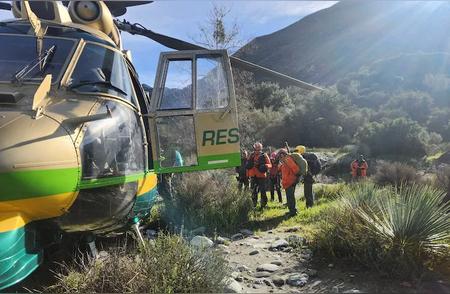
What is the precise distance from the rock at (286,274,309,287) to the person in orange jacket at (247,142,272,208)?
20.5 ft

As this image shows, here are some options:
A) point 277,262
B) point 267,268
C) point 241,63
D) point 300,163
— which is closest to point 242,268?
point 267,268

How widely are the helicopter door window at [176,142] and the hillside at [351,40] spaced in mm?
65441

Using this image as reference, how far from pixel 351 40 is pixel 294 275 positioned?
302ft

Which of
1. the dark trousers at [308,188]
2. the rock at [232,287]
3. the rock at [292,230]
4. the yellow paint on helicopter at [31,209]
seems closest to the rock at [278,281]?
the rock at [232,287]

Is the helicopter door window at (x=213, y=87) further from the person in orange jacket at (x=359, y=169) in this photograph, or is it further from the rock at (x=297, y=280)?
the person in orange jacket at (x=359, y=169)

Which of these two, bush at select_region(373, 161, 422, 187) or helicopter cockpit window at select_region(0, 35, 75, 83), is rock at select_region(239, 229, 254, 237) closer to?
helicopter cockpit window at select_region(0, 35, 75, 83)

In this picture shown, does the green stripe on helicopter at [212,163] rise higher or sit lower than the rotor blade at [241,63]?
lower

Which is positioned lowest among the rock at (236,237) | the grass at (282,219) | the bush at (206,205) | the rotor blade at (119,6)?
the grass at (282,219)

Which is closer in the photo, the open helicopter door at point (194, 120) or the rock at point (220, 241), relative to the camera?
the open helicopter door at point (194, 120)

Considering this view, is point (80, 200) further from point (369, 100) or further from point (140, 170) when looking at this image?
point (369, 100)

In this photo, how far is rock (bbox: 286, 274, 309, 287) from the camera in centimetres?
531

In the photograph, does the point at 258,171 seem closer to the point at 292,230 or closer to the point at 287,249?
the point at 292,230

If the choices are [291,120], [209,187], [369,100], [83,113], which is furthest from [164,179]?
[369,100]

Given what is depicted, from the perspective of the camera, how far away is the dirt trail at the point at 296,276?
502 cm
